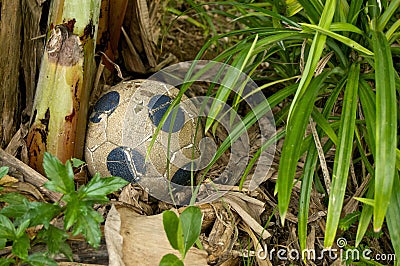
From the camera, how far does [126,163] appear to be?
1.86m

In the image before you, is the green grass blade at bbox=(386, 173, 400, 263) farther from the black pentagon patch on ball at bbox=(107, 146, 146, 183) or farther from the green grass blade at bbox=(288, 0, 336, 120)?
the black pentagon patch on ball at bbox=(107, 146, 146, 183)

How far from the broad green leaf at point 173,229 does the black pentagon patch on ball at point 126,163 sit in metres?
0.47

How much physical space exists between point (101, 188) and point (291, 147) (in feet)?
1.66

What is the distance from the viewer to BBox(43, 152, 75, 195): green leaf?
1413 millimetres

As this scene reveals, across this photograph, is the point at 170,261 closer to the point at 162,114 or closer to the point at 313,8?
the point at 162,114

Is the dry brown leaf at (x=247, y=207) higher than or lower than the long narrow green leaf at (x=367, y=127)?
lower

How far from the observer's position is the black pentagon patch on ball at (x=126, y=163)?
1.86 meters

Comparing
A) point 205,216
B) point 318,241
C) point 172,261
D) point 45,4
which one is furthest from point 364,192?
point 45,4

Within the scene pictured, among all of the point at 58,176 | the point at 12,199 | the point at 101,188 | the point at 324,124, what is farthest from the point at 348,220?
the point at 12,199

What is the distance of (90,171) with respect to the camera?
196cm

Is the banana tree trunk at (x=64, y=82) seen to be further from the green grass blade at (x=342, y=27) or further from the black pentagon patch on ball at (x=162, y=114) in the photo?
the green grass blade at (x=342, y=27)

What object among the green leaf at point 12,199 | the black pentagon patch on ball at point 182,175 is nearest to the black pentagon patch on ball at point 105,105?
the black pentagon patch on ball at point 182,175

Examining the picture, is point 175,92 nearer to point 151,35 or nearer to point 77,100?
point 77,100

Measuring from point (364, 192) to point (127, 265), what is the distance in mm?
A: 851
